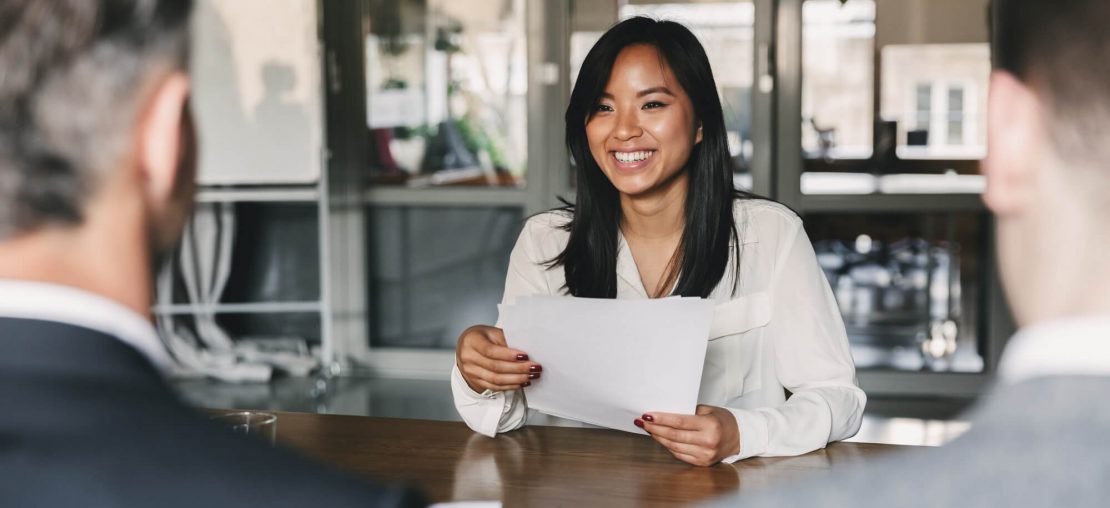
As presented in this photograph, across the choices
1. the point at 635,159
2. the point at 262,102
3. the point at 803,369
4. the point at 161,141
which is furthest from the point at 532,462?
the point at 262,102

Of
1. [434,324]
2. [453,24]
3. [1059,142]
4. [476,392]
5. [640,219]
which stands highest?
[453,24]

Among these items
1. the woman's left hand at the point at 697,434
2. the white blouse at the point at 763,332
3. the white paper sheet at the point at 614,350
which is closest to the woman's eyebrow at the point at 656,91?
the white blouse at the point at 763,332

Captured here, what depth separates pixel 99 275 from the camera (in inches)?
20.8

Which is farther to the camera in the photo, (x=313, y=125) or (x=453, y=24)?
(x=453, y=24)

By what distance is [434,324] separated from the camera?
4980 mm

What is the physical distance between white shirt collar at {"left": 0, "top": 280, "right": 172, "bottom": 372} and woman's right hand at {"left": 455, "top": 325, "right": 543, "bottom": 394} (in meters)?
1.03

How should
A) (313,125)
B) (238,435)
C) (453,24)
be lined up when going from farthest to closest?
(453,24) → (313,125) → (238,435)

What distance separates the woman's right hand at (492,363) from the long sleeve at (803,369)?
0.31m

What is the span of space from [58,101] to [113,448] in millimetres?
173

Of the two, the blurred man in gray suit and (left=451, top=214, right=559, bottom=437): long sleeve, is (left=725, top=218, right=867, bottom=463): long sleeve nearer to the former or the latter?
(left=451, top=214, right=559, bottom=437): long sleeve

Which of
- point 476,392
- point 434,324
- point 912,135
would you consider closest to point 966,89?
point 912,135

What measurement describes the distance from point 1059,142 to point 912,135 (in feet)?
14.3

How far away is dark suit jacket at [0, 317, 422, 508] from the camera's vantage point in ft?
1.53

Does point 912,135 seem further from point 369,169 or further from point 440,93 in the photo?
point 369,169
